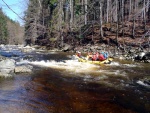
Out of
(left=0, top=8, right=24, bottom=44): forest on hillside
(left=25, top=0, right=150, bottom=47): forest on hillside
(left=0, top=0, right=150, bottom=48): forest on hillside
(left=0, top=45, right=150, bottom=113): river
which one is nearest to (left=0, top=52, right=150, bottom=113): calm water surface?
(left=0, top=45, right=150, bottom=113): river

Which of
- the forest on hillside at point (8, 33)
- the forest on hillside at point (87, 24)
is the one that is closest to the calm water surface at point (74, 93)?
the forest on hillside at point (87, 24)

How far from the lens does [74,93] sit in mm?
10406

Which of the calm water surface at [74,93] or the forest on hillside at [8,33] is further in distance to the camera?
the forest on hillside at [8,33]

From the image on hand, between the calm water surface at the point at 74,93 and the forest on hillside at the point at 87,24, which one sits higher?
the forest on hillside at the point at 87,24

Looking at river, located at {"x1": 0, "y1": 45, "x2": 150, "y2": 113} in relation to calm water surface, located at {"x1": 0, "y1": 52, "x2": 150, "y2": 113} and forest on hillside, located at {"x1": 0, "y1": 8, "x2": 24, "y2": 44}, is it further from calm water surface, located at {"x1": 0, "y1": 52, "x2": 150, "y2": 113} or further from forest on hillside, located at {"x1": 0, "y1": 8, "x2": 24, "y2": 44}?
forest on hillside, located at {"x1": 0, "y1": 8, "x2": 24, "y2": 44}

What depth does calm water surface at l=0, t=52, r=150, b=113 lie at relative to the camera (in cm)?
849

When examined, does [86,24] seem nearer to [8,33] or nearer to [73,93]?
[73,93]

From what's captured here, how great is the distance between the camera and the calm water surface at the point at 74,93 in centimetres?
849

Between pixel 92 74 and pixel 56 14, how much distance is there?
33228 millimetres

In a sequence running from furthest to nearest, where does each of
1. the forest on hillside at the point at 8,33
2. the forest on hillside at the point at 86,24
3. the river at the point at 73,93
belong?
1. the forest on hillside at the point at 8,33
2. the forest on hillside at the point at 86,24
3. the river at the point at 73,93

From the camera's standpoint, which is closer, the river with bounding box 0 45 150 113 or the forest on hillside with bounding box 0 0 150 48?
the river with bounding box 0 45 150 113

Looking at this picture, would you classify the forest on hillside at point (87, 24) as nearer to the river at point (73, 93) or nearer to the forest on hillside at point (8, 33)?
the river at point (73, 93)

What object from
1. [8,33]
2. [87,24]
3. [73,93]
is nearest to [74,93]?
[73,93]

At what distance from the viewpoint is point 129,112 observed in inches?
324
